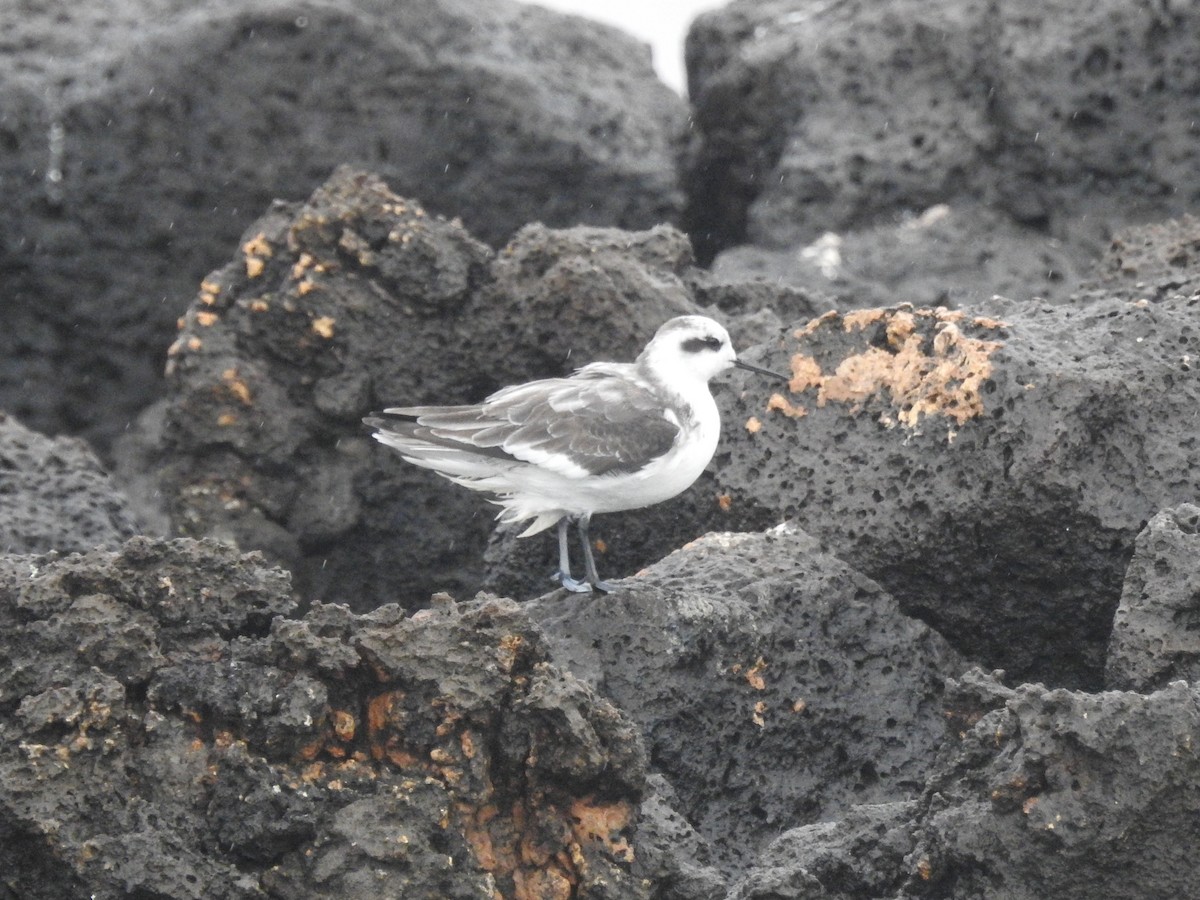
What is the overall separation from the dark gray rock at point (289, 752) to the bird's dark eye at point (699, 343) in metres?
2.47

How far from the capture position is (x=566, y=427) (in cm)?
771

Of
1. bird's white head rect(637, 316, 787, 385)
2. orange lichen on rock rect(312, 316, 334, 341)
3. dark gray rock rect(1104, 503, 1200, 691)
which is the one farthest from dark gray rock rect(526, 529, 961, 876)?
orange lichen on rock rect(312, 316, 334, 341)

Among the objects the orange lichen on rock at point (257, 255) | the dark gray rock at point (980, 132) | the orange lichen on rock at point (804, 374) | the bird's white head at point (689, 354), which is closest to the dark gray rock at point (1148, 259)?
the orange lichen on rock at point (804, 374)

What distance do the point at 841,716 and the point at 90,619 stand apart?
9.93ft

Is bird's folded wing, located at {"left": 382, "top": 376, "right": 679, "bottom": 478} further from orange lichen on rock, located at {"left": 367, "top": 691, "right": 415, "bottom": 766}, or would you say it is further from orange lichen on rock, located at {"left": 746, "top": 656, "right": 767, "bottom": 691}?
orange lichen on rock, located at {"left": 367, "top": 691, "right": 415, "bottom": 766}

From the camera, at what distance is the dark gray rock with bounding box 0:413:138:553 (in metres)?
8.64

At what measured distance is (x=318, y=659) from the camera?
5.57 metres

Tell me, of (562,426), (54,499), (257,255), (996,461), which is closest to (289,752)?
(562,426)

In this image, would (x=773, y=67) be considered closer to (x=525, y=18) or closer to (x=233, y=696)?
(x=525, y=18)

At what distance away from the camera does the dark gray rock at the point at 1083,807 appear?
5.11m

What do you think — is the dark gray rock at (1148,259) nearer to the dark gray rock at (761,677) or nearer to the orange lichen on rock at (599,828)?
the dark gray rock at (761,677)

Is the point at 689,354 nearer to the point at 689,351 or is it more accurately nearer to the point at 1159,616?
the point at 689,351

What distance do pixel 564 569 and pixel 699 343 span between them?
47.7 inches

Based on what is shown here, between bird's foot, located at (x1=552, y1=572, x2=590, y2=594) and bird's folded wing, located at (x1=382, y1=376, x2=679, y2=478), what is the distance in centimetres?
43
